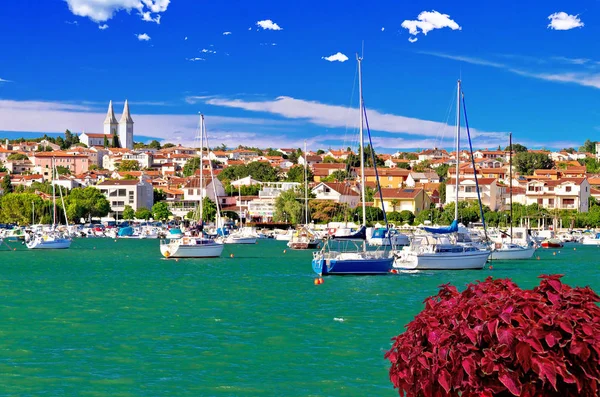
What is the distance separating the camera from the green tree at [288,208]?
103m

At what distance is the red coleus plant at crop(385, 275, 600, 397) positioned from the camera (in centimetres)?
569

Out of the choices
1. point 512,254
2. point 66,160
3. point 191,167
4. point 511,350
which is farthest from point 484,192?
point 511,350

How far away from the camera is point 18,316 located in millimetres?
23750

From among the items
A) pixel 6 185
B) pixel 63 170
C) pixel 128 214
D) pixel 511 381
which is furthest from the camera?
pixel 63 170

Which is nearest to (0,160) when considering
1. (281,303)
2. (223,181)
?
(223,181)

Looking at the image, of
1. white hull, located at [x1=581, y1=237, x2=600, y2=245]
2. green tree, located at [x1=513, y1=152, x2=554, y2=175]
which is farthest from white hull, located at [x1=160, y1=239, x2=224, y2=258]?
green tree, located at [x1=513, y1=152, x2=554, y2=175]

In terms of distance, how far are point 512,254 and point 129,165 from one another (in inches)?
5623

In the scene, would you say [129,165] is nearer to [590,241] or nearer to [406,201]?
[406,201]

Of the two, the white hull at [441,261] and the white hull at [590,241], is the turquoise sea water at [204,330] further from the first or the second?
the white hull at [590,241]

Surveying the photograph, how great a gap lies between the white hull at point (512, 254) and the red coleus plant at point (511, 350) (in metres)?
45.5

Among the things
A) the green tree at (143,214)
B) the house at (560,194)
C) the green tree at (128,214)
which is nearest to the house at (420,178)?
the house at (560,194)

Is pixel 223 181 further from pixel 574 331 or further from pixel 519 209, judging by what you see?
pixel 574 331

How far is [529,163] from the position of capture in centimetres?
15212

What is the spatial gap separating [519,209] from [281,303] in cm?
7993
